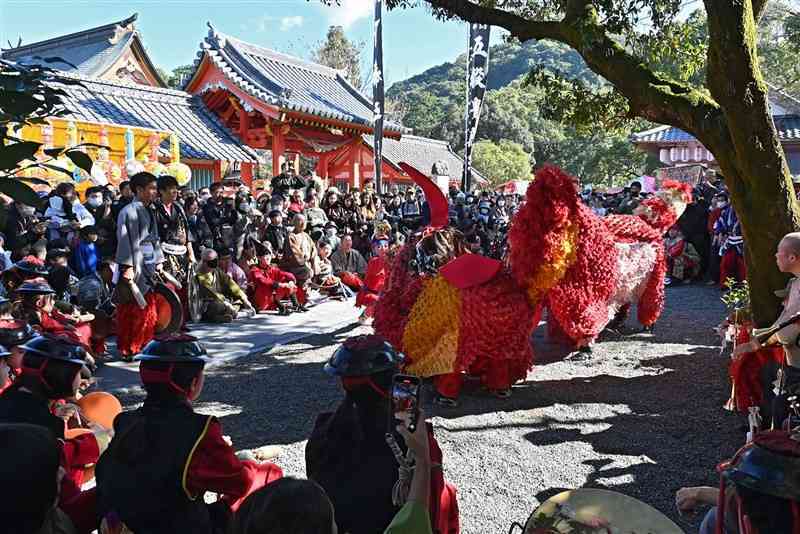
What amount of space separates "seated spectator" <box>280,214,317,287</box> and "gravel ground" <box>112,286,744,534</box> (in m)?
2.68

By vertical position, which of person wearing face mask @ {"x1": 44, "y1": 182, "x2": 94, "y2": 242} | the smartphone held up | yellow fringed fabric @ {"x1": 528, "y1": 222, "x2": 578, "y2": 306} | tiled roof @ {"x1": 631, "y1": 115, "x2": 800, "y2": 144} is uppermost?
tiled roof @ {"x1": 631, "y1": 115, "x2": 800, "y2": 144}

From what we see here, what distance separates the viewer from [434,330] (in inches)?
203

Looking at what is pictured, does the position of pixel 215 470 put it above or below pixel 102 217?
below

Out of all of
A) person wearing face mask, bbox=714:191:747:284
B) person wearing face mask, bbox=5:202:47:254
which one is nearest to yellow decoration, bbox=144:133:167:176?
person wearing face mask, bbox=5:202:47:254

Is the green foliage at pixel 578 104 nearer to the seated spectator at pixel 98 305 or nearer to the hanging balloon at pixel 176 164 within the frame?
the seated spectator at pixel 98 305

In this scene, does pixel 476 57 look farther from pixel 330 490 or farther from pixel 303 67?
pixel 330 490

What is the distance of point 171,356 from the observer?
239 centimetres

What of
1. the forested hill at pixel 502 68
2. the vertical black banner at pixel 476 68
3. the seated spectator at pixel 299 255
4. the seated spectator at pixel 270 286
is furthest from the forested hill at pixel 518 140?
the forested hill at pixel 502 68

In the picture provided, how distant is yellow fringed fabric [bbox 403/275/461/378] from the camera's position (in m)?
5.12

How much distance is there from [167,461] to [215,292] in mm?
6559

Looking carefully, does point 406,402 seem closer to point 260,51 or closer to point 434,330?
point 434,330

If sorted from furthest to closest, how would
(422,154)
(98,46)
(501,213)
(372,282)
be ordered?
(422,154) < (98,46) < (501,213) < (372,282)

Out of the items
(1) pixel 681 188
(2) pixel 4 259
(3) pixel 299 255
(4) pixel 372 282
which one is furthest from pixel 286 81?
(1) pixel 681 188

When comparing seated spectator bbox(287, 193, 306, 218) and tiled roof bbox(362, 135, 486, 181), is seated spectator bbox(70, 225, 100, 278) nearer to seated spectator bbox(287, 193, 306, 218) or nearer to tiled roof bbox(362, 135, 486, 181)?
seated spectator bbox(287, 193, 306, 218)
